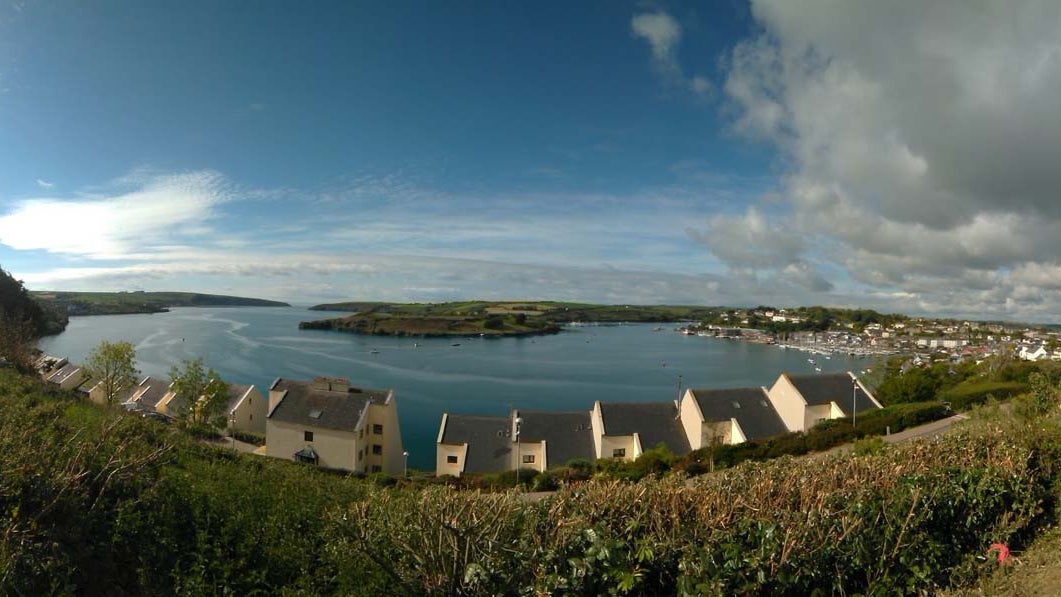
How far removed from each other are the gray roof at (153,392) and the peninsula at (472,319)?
216 feet

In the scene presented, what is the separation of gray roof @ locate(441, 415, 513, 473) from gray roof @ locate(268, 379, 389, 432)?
12.3ft

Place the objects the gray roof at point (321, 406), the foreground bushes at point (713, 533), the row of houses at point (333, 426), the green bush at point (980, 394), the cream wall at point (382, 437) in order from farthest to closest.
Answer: the cream wall at point (382, 437), the gray roof at point (321, 406), the row of houses at point (333, 426), the green bush at point (980, 394), the foreground bushes at point (713, 533)

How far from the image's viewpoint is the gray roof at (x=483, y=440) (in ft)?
64.6

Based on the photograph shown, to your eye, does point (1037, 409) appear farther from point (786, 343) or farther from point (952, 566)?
point (786, 343)

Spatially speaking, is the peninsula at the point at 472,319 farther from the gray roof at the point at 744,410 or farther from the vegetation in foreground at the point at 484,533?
the vegetation in foreground at the point at 484,533

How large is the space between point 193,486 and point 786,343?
109m

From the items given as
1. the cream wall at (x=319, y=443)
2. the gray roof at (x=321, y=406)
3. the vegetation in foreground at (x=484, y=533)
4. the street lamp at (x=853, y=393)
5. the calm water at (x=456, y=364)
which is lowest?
the calm water at (x=456, y=364)

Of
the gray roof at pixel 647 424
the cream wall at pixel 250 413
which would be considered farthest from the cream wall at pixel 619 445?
the cream wall at pixel 250 413

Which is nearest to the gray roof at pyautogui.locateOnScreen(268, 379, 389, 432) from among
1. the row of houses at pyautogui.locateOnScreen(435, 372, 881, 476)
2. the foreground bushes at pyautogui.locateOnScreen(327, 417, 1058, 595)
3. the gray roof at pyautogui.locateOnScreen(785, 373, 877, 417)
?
the row of houses at pyautogui.locateOnScreen(435, 372, 881, 476)

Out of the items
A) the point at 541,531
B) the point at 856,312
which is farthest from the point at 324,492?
the point at 856,312

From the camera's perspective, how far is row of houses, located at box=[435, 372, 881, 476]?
19.8m

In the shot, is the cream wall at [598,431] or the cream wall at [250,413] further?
the cream wall at [250,413]

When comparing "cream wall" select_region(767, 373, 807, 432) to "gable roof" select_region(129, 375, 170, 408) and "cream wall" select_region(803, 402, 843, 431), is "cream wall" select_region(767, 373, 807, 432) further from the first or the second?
Answer: "gable roof" select_region(129, 375, 170, 408)

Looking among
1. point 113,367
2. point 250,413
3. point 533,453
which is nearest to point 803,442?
point 533,453
